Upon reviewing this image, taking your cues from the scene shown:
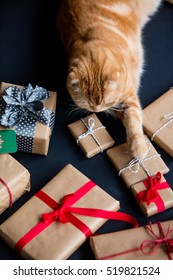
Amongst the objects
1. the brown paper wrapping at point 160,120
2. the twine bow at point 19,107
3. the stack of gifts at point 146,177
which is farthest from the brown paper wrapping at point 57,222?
the brown paper wrapping at point 160,120

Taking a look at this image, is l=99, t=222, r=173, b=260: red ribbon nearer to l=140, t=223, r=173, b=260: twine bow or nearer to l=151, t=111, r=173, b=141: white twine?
l=140, t=223, r=173, b=260: twine bow

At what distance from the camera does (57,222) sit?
4.73 ft

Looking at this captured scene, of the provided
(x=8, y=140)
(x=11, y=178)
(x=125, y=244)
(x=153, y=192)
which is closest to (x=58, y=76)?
(x=8, y=140)

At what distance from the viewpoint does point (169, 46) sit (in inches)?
82.7

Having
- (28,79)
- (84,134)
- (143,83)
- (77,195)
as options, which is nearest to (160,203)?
(77,195)

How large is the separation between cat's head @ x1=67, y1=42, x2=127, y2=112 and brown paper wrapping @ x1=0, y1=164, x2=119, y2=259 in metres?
0.30

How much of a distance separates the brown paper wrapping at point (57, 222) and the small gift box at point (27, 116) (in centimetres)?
17

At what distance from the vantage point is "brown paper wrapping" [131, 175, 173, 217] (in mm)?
1520

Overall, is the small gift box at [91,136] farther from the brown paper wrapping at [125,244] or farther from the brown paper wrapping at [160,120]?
the brown paper wrapping at [125,244]

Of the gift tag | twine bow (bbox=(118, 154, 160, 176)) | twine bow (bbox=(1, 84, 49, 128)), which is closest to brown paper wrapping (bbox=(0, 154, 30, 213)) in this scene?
the gift tag

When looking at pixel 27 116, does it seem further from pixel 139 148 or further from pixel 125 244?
pixel 125 244

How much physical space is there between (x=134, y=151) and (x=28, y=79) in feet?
2.23

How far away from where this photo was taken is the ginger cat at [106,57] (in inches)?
61.2

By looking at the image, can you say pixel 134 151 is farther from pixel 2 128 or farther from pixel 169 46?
pixel 169 46
